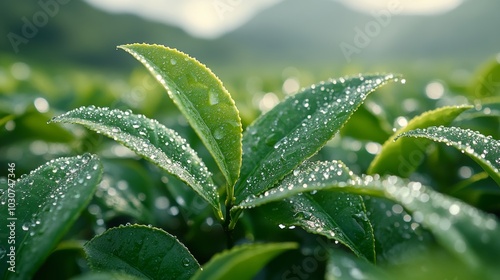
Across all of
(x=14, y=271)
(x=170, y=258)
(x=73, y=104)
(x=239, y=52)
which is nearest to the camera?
(x=14, y=271)

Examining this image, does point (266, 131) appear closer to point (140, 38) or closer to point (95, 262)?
point (95, 262)

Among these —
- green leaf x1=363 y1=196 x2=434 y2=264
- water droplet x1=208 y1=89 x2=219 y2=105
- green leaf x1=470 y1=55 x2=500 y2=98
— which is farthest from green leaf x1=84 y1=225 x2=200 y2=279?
green leaf x1=470 y1=55 x2=500 y2=98

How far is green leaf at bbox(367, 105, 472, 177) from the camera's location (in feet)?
3.15

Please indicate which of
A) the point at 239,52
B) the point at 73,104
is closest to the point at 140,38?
the point at 239,52

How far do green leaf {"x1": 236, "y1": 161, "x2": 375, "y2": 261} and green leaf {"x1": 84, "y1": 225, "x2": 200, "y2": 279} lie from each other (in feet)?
0.40

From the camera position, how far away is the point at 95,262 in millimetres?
771

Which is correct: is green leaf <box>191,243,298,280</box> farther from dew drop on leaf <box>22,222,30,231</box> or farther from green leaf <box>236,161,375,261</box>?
dew drop on leaf <box>22,222,30,231</box>

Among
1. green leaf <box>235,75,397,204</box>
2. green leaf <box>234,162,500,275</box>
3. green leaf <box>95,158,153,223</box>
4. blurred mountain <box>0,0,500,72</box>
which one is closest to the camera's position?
green leaf <box>234,162,500,275</box>

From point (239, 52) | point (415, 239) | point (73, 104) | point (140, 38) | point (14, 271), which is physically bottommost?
point (239, 52)

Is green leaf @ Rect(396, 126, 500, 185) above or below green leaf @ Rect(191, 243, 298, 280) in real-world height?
above

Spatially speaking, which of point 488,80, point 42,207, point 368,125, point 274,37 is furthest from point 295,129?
point 274,37

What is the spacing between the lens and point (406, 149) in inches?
42.1

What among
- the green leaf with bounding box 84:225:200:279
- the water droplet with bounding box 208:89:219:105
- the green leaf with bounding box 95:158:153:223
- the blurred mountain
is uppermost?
the water droplet with bounding box 208:89:219:105

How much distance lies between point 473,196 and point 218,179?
0.63 meters
